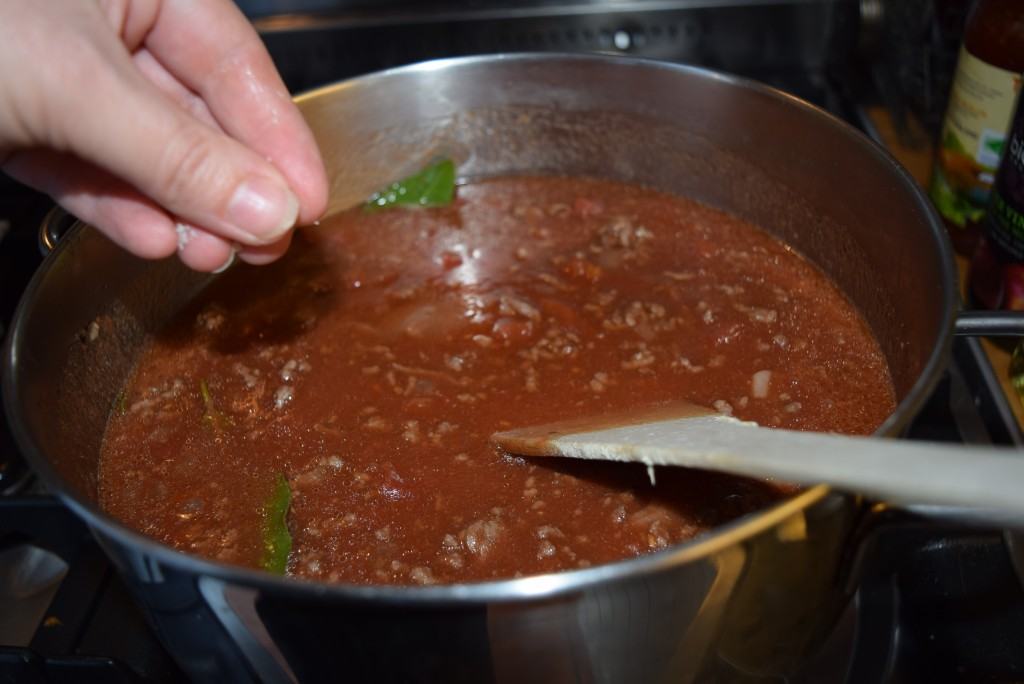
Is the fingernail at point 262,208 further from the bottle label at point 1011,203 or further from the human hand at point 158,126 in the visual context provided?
the bottle label at point 1011,203

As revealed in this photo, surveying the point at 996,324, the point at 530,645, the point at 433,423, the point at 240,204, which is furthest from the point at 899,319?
the point at 240,204

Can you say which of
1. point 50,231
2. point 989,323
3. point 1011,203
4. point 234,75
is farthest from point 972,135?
point 50,231

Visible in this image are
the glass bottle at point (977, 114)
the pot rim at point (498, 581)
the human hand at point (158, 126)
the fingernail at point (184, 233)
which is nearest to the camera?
the pot rim at point (498, 581)

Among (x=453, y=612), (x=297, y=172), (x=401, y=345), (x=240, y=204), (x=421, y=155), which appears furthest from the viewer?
(x=421, y=155)

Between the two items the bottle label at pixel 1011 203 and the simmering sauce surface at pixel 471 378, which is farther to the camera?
the bottle label at pixel 1011 203

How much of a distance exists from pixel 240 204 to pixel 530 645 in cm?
68

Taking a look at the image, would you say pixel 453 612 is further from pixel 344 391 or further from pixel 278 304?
pixel 278 304

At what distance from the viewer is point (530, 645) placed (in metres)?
1.11

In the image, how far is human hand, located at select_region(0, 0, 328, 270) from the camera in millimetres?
1145

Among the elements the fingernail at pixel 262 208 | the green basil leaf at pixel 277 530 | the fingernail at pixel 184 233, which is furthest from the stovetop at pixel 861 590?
the fingernail at pixel 262 208

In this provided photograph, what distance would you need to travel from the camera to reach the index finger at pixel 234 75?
159 centimetres

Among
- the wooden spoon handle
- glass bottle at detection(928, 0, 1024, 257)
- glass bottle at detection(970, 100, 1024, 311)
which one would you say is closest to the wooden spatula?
the wooden spoon handle

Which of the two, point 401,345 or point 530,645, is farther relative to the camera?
point 401,345

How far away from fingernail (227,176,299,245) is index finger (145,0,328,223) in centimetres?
26
